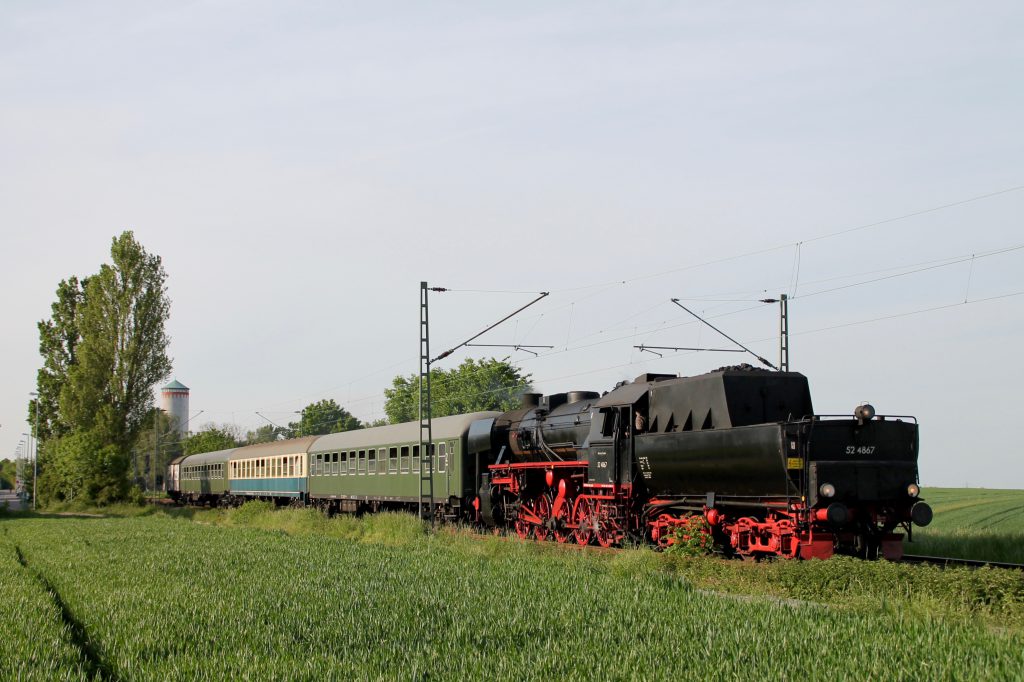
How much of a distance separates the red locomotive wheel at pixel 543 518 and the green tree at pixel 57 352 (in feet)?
137

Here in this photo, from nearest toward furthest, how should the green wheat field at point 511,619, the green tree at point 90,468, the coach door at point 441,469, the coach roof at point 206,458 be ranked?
the green wheat field at point 511,619 → the coach door at point 441,469 → the green tree at point 90,468 → the coach roof at point 206,458

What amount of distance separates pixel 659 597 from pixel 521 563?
5124mm

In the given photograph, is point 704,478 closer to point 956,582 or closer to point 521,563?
point 521,563

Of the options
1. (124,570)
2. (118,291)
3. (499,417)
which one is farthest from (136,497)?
(124,570)

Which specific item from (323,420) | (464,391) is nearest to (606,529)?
(464,391)

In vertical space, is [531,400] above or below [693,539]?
above

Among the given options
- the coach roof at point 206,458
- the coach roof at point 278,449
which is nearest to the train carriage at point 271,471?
the coach roof at point 278,449

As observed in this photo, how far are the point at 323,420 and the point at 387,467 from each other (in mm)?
90647

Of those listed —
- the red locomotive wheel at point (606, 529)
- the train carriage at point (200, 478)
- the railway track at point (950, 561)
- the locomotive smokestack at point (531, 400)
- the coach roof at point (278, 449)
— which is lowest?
the train carriage at point (200, 478)

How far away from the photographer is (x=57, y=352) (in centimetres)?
5812

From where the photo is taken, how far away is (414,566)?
Answer: 16.9 m

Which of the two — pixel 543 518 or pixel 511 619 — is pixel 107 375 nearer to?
pixel 543 518

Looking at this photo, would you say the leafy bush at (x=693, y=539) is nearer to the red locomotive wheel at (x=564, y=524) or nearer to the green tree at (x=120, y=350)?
the red locomotive wheel at (x=564, y=524)

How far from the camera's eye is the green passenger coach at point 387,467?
29.8 meters
